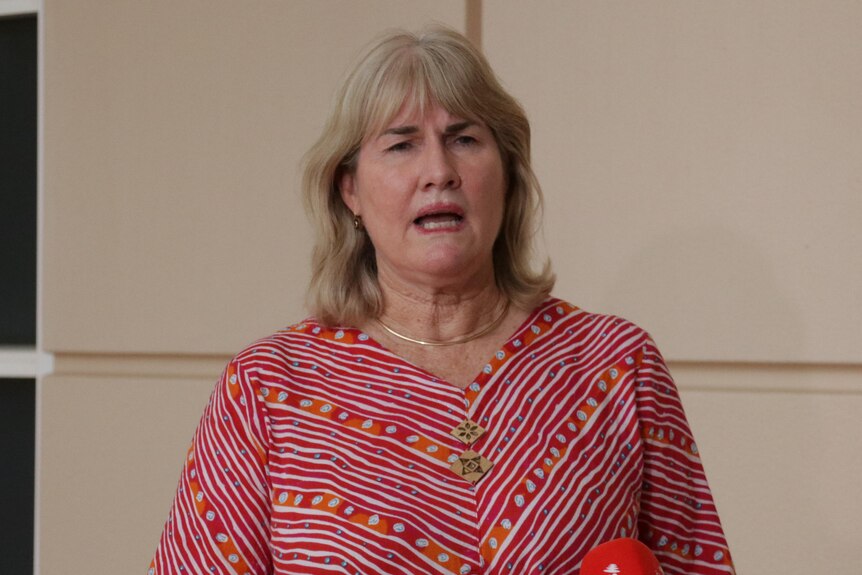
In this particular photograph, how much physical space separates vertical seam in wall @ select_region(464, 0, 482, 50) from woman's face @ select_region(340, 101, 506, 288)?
756 millimetres

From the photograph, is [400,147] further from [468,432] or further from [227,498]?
[227,498]

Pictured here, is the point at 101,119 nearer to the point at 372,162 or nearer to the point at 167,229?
the point at 167,229

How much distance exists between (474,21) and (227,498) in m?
1.20

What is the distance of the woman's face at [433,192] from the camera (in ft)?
4.70

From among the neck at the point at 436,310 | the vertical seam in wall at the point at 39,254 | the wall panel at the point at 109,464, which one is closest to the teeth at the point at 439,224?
the neck at the point at 436,310

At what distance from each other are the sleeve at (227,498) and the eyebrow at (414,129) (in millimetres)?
377

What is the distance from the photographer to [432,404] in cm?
143

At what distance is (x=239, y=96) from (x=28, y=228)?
2.24ft

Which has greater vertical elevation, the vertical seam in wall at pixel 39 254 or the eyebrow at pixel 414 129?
the eyebrow at pixel 414 129

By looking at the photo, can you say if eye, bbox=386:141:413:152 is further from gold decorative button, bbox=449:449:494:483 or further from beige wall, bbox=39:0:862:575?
beige wall, bbox=39:0:862:575

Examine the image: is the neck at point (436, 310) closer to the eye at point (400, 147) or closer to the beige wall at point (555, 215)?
the eye at point (400, 147)

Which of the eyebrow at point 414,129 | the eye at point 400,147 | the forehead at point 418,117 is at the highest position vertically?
the forehead at point 418,117

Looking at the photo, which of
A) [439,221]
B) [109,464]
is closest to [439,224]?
[439,221]

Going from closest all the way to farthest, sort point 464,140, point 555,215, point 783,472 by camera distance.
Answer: point 464,140 → point 783,472 → point 555,215
